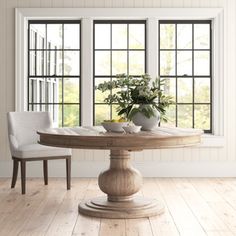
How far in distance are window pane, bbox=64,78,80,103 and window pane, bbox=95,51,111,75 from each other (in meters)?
0.32

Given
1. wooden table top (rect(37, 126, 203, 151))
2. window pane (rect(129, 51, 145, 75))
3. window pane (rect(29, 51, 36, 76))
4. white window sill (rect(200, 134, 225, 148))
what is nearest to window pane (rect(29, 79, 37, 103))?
window pane (rect(29, 51, 36, 76))

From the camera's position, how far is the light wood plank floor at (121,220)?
4.04 meters

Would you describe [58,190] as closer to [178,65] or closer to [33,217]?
[33,217]

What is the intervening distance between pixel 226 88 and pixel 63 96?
215 cm

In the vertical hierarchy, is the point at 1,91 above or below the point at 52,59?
below

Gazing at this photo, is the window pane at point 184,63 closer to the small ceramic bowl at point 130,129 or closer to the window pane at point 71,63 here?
the window pane at point 71,63

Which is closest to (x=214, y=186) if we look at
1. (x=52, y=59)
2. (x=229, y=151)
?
(x=229, y=151)

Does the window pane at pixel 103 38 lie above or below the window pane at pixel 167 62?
above

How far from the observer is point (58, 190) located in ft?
19.3

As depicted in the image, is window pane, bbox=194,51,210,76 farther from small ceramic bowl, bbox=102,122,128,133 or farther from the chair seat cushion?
small ceramic bowl, bbox=102,122,128,133

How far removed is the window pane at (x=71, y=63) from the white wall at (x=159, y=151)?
25.3 inches

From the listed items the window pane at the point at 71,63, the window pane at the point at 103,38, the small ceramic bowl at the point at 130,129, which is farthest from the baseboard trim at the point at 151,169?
the small ceramic bowl at the point at 130,129

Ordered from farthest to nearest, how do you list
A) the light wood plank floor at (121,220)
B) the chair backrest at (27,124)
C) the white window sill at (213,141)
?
the white window sill at (213,141) < the chair backrest at (27,124) < the light wood plank floor at (121,220)

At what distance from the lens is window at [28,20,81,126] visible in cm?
704
